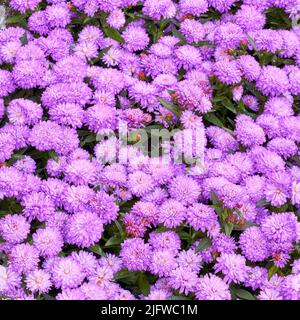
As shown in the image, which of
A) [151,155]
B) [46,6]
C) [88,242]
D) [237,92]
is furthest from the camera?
[46,6]

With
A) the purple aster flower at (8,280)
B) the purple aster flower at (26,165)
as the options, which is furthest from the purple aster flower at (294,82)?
the purple aster flower at (8,280)

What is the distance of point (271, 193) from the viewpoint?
10.7 ft

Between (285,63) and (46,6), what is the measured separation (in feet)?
5.91

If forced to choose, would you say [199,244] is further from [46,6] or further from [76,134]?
[46,6]

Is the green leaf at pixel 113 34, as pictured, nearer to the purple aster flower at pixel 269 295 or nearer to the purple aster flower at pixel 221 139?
the purple aster flower at pixel 221 139

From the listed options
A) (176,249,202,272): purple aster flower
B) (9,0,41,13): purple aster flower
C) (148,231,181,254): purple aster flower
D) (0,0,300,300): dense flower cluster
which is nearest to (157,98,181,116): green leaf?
(0,0,300,300): dense flower cluster

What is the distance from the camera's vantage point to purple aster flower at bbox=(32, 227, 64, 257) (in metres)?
3.04

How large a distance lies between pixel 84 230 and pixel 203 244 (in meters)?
0.62

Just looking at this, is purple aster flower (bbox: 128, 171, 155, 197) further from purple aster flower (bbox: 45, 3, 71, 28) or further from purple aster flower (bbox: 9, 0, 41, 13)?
purple aster flower (bbox: 9, 0, 41, 13)

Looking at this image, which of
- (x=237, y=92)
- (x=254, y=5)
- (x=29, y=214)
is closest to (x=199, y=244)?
(x=29, y=214)

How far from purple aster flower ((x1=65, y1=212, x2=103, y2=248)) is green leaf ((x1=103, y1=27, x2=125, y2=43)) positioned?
1526 millimetres

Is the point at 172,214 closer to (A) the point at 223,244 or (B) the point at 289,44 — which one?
(A) the point at 223,244

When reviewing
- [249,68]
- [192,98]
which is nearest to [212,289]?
[192,98]

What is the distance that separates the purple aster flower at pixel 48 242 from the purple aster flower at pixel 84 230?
6cm
